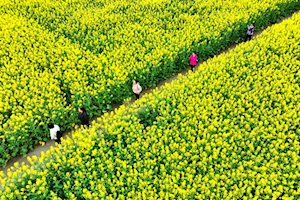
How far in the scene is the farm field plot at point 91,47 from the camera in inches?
334

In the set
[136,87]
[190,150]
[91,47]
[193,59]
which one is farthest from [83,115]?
[193,59]

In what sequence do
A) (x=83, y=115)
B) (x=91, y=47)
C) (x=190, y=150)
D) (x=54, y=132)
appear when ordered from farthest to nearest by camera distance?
(x=91, y=47), (x=83, y=115), (x=54, y=132), (x=190, y=150)

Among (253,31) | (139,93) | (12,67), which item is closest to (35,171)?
(139,93)

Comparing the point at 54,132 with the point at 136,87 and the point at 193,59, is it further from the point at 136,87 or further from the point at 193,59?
the point at 193,59

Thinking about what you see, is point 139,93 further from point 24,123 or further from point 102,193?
point 102,193

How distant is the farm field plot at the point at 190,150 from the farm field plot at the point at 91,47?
1.45 meters

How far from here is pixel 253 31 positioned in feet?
42.5

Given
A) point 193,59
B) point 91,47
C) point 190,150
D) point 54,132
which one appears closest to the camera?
point 190,150

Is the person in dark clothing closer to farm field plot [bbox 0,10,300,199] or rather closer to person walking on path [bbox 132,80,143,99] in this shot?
farm field plot [bbox 0,10,300,199]

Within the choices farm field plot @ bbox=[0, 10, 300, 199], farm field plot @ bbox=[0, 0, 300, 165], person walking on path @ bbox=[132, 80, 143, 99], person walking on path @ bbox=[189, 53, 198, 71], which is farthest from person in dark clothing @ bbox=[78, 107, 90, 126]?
person walking on path @ bbox=[189, 53, 198, 71]

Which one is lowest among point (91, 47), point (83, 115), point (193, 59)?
point (83, 115)

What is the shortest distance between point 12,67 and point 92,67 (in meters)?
2.47

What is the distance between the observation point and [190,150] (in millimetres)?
6703

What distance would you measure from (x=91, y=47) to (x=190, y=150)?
19.4ft
